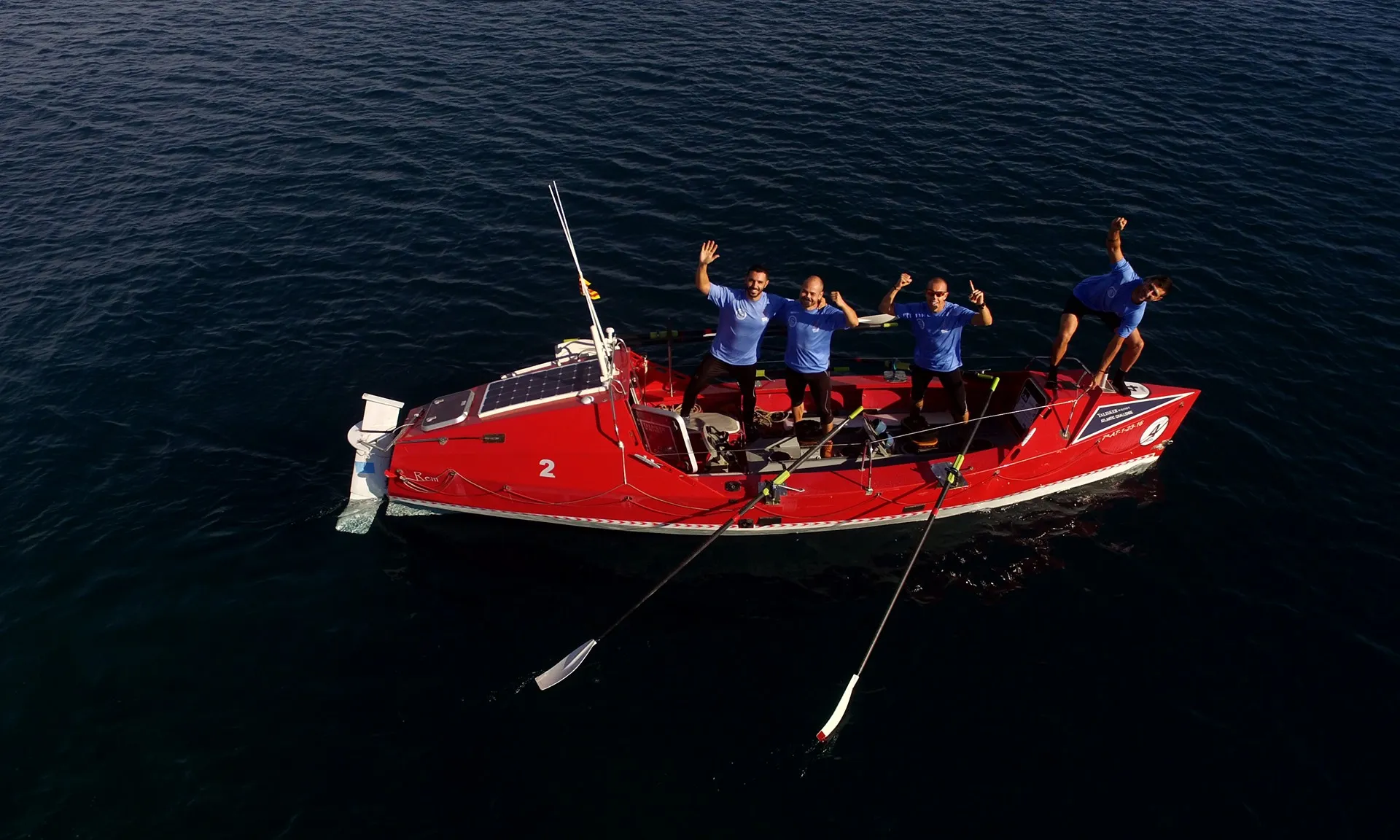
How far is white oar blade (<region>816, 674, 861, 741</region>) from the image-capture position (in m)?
9.90

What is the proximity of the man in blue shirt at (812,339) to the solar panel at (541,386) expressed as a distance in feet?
9.38

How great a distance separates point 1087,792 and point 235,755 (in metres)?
10.1

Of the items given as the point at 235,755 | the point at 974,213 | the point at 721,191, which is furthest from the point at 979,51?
the point at 235,755

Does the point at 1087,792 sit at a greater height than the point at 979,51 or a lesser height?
lesser

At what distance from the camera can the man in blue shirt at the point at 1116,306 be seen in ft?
36.5

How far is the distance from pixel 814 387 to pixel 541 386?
4.07 metres

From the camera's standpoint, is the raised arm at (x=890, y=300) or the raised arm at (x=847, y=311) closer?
the raised arm at (x=890, y=300)

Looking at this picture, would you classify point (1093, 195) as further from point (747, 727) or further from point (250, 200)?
point (250, 200)

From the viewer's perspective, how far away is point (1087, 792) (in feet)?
31.8

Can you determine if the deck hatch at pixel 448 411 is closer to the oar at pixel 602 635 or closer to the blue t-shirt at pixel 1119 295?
the oar at pixel 602 635

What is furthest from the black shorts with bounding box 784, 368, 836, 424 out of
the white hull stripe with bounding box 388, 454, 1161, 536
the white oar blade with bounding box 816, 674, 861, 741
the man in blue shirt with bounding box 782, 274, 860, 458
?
the white oar blade with bounding box 816, 674, 861, 741

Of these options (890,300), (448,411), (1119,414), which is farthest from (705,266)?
(1119,414)

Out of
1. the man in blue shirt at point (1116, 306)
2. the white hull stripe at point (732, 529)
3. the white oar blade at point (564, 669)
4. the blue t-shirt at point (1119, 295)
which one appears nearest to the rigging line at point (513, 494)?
the white hull stripe at point (732, 529)

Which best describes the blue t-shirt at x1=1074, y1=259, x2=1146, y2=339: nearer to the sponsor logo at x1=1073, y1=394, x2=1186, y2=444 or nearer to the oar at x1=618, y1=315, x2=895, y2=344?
the sponsor logo at x1=1073, y1=394, x2=1186, y2=444
